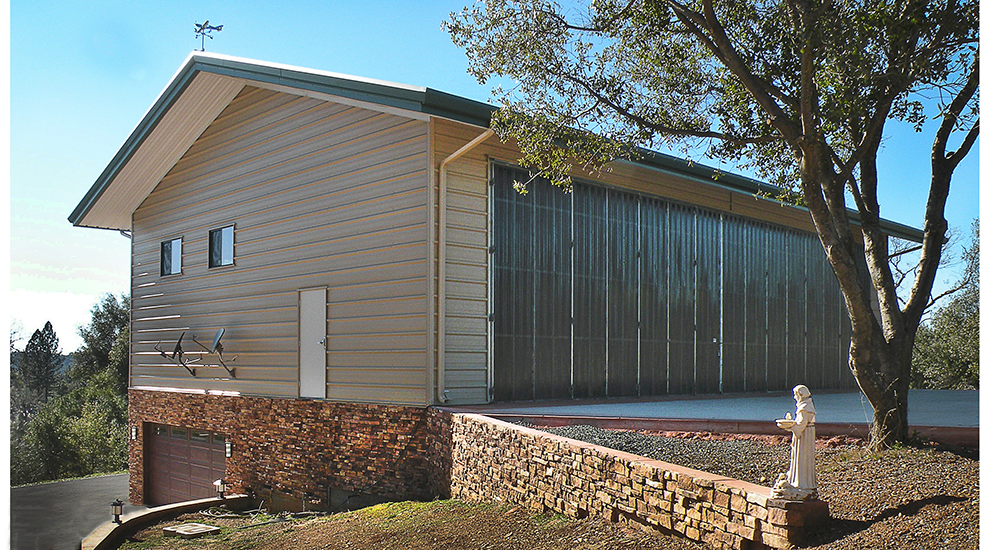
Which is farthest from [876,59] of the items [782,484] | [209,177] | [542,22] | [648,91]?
[209,177]

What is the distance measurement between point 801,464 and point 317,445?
24.7 ft

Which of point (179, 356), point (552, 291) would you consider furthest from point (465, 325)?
Answer: point (179, 356)

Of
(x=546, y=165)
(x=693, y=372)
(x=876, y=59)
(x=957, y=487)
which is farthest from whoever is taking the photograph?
(x=693, y=372)

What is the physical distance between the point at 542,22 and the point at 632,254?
5.51 m

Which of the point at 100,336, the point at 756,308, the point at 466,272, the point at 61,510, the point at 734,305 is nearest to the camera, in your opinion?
the point at 466,272

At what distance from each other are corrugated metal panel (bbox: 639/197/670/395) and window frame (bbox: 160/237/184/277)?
7.96 meters

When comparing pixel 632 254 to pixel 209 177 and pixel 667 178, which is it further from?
pixel 209 177

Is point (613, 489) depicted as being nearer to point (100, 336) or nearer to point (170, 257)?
point (170, 257)

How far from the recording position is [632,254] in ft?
39.3

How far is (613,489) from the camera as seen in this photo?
18.2ft

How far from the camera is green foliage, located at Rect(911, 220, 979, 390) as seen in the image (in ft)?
67.0

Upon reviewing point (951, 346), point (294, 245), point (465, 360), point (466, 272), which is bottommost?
point (951, 346)

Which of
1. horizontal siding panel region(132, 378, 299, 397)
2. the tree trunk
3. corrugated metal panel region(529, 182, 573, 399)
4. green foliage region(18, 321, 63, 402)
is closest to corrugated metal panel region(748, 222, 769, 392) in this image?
corrugated metal panel region(529, 182, 573, 399)

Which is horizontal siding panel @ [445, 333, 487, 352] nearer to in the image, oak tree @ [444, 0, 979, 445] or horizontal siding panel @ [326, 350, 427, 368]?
horizontal siding panel @ [326, 350, 427, 368]
